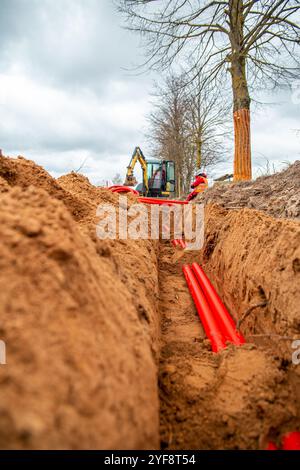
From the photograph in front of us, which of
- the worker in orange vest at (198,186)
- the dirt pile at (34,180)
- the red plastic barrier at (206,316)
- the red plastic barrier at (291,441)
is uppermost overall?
the worker in orange vest at (198,186)

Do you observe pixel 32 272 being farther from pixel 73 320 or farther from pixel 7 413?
pixel 7 413

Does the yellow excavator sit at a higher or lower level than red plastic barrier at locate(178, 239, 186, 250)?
higher

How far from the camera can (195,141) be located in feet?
60.4

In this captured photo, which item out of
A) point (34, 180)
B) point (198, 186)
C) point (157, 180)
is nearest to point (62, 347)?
point (34, 180)

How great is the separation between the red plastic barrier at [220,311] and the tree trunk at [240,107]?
4.40 m

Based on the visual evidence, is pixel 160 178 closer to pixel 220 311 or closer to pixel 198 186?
pixel 198 186

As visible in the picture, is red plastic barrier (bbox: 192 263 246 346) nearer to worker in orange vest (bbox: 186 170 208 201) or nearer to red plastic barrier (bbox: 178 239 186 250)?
red plastic barrier (bbox: 178 239 186 250)

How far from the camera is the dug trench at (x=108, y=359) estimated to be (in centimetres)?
71

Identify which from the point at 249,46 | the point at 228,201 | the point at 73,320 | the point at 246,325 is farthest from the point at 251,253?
the point at 249,46

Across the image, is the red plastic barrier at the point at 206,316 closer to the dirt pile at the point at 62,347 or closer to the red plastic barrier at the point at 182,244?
the dirt pile at the point at 62,347

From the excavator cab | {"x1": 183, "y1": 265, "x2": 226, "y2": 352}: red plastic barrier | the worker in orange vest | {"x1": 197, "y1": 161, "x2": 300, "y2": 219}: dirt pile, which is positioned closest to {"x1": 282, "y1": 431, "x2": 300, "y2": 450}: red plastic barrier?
{"x1": 183, "y1": 265, "x2": 226, "y2": 352}: red plastic barrier

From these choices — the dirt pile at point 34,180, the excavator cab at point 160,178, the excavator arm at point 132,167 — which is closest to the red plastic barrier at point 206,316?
the dirt pile at point 34,180

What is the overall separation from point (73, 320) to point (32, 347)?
15 centimetres

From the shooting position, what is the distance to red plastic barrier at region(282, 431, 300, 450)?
3.91 ft
